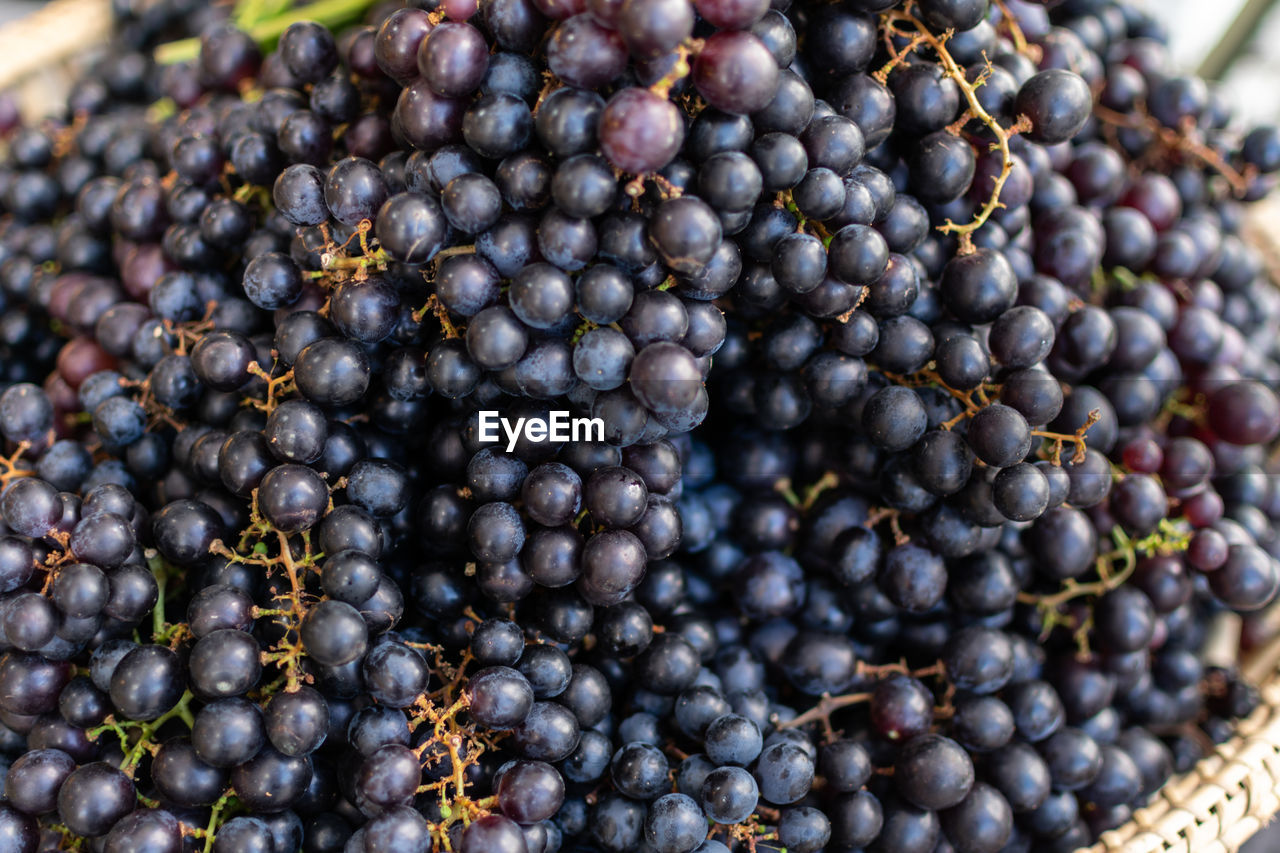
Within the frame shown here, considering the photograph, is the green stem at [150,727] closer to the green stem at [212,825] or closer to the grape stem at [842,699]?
the green stem at [212,825]

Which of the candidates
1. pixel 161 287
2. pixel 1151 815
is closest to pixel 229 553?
pixel 161 287

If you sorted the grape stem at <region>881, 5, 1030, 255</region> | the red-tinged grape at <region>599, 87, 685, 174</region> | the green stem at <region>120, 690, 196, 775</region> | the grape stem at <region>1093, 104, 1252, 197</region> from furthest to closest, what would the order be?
the grape stem at <region>1093, 104, 1252, 197</region>, the grape stem at <region>881, 5, 1030, 255</region>, the green stem at <region>120, 690, 196, 775</region>, the red-tinged grape at <region>599, 87, 685, 174</region>

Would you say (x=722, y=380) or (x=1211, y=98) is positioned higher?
(x=1211, y=98)

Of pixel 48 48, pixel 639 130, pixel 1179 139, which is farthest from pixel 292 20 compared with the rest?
pixel 1179 139

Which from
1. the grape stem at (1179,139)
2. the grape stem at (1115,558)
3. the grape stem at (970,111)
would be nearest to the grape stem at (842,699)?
the grape stem at (1115,558)

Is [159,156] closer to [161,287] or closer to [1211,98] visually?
[161,287]

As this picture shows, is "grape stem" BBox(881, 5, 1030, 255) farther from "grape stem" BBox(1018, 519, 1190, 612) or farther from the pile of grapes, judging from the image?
"grape stem" BBox(1018, 519, 1190, 612)

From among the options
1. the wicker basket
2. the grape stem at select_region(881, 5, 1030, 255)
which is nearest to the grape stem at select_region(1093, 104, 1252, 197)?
the grape stem at select_region(881, 5, 1030, 255)
